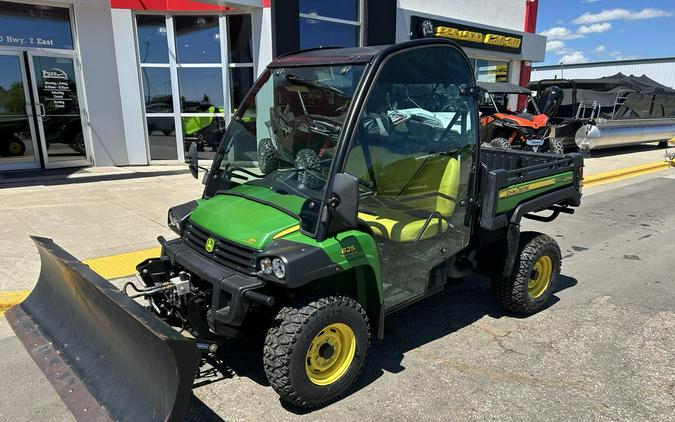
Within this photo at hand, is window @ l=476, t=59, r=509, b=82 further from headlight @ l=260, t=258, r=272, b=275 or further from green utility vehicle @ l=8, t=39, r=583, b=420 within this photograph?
headlight @ l=260, t=258, r=272, b=275

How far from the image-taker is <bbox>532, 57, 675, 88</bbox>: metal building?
3547 cm

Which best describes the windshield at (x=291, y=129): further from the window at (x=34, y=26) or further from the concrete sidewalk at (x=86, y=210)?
the window at (x=34, y=26)

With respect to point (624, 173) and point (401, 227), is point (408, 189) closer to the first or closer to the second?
point (401, 227)

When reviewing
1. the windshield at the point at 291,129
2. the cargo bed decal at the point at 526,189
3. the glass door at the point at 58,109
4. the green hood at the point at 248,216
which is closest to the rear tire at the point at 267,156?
the windshield at the point at 291,129

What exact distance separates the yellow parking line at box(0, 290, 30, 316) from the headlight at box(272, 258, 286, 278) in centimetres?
280

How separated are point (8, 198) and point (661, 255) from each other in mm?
9222

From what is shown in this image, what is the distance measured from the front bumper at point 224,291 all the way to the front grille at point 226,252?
3 cm

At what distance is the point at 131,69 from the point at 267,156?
8.32 meters

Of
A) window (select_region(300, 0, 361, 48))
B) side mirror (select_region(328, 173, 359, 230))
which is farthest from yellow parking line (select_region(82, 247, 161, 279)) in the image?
window (select_region(300, 0, 361, 48))

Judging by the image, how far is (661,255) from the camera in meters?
5.91

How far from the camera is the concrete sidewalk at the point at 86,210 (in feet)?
17.4

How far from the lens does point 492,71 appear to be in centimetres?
1858

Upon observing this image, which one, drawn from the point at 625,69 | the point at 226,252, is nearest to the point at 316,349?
the point at 226,252

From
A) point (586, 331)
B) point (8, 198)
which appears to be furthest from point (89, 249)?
point (586, 331)
